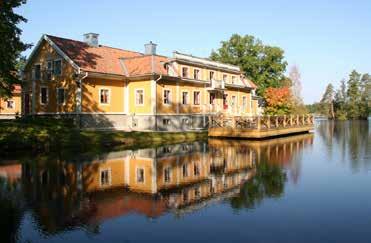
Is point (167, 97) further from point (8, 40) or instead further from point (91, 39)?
point (8, 40)

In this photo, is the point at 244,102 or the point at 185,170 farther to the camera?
the point at 244,102

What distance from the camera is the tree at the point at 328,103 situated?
121787mm

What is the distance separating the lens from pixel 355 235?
7.62 metres

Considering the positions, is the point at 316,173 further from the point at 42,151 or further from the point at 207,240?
the point at 42,151

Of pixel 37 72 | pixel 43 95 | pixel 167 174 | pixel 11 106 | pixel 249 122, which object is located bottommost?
pixel 167 174

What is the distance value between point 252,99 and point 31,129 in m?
34.5

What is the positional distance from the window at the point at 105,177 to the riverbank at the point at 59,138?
8.16 m

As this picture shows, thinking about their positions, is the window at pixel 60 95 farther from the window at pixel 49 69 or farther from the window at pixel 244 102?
the window at pixel 244 102

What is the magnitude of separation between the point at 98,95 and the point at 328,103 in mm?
109473

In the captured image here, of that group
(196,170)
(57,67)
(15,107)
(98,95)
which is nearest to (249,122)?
(98,95)

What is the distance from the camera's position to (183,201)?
10.3m

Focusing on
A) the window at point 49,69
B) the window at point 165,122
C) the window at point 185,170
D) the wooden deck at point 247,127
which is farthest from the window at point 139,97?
the window at point 185,170

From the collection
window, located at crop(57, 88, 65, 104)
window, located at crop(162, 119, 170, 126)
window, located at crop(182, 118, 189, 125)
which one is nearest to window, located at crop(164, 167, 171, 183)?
window, located at crop(162, 119, 170, 126)

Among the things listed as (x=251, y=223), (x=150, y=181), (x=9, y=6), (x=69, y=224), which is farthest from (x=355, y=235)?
(x=9, y=6)
